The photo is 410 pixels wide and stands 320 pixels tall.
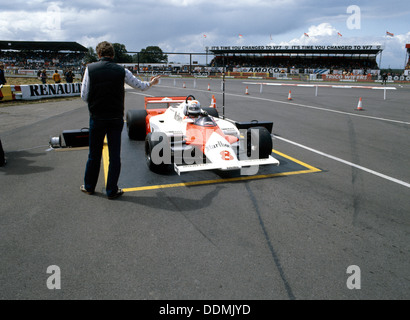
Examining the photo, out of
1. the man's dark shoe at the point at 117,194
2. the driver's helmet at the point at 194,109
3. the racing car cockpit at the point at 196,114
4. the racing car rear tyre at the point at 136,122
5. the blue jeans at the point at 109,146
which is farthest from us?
the racing car rear tyre at the point at 136,122

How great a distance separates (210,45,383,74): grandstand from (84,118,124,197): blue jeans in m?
60.9

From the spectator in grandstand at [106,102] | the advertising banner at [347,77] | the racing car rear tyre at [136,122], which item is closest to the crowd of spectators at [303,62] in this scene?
the advertising banner at [347,77]

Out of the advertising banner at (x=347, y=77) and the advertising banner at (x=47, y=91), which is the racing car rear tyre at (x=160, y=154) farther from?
the advertising banner at (x=347, y=77)

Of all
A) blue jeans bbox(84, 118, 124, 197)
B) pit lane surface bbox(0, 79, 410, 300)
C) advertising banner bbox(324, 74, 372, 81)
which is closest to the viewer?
pit lane surface bbox(0, 79, 410, 300)

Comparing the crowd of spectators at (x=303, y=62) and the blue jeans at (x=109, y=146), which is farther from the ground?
the crowd of spectators at (x=303, y=62)

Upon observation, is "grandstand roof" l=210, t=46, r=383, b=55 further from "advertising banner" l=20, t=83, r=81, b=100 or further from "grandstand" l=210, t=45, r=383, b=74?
"advertising banner" l=20, t=83, r=81, b=100

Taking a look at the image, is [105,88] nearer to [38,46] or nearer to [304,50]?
[304,50]

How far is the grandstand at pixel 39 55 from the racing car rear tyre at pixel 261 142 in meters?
75.4

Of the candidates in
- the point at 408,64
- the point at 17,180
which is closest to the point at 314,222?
the point at 17,180

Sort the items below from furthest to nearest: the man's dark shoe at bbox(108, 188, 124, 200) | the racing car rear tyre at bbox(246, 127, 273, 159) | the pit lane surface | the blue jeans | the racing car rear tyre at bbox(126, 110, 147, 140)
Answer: the racing car rear tyre at bbox(126, 110, 147, 140)
the racing car rear tyre at bbox(246, 127, 273, 159)
the man's dark shoe at bbox(108, 188, 124, 200)
the blue jeans
the pit lane surface

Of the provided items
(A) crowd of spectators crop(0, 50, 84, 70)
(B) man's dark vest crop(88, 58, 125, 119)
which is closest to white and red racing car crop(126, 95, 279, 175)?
(B) man's dark vest crop(88, 58, 125, 119)

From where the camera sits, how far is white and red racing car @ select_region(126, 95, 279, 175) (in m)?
5.13

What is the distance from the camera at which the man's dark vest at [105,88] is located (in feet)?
13.2

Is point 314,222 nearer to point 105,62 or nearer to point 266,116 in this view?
point 105,62
